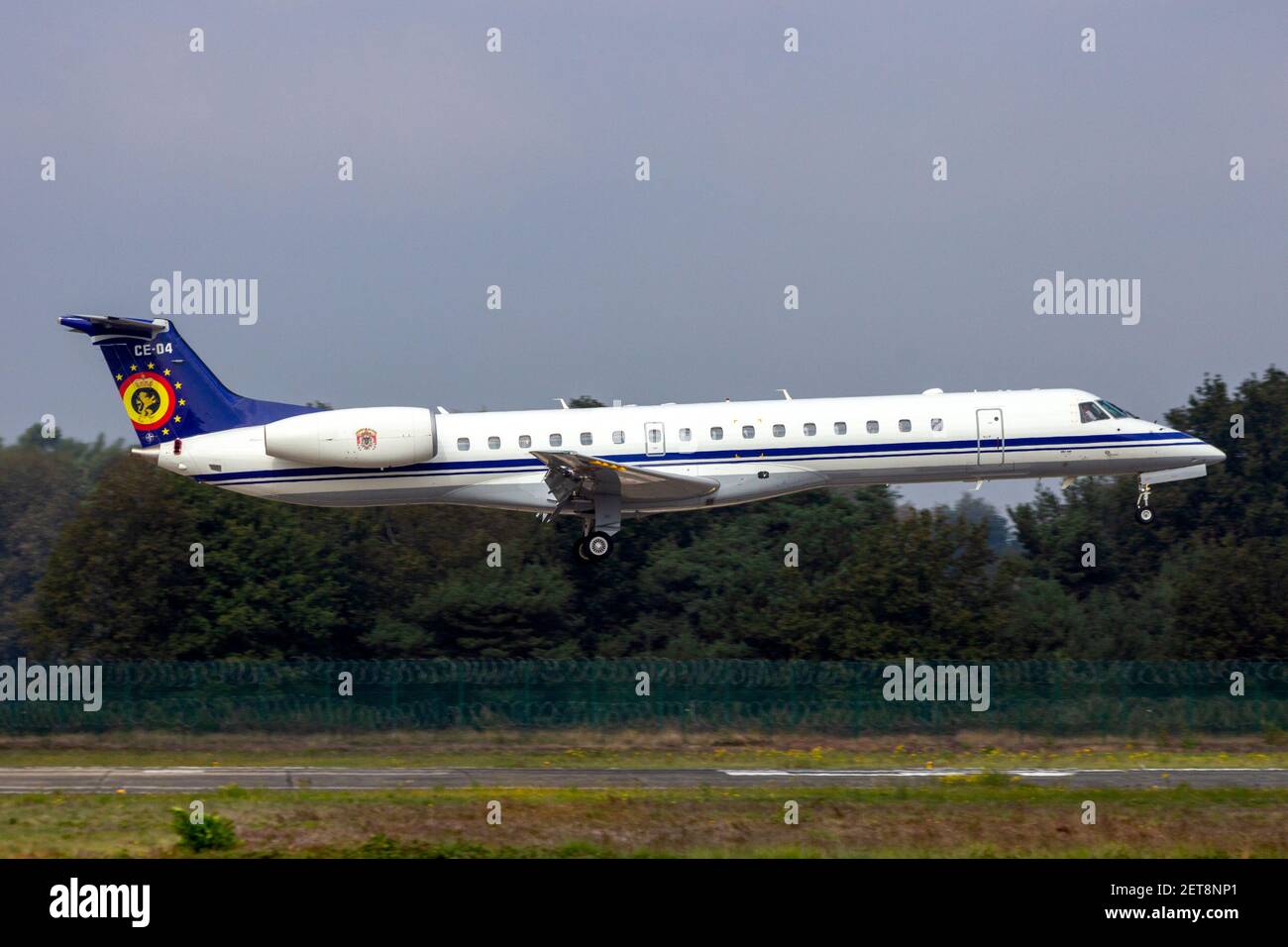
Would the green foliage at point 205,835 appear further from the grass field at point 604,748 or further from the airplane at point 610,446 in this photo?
the airplane at point 610,446

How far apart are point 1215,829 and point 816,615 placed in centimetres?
2045

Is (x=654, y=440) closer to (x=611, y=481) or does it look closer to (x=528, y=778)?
(x=611, y=481)

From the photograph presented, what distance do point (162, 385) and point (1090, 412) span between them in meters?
18.8

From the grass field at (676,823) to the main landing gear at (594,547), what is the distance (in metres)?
7.31

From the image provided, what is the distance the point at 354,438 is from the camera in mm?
29781

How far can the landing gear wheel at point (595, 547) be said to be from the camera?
30672 millimetres

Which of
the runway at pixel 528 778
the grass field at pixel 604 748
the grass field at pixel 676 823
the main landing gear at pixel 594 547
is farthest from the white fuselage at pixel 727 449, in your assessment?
the grass field at pixel 676 823

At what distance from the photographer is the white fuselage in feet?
99.4

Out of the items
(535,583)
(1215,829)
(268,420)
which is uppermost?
(268,420)

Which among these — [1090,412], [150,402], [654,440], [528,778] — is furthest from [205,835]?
[1090,412]

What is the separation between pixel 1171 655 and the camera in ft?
136

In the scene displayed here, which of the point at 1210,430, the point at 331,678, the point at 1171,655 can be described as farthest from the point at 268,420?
the point at 1210,430

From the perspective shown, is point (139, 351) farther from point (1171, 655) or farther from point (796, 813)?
point (1171, 655)

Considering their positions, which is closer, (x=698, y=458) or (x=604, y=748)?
(x=698, y=458)
